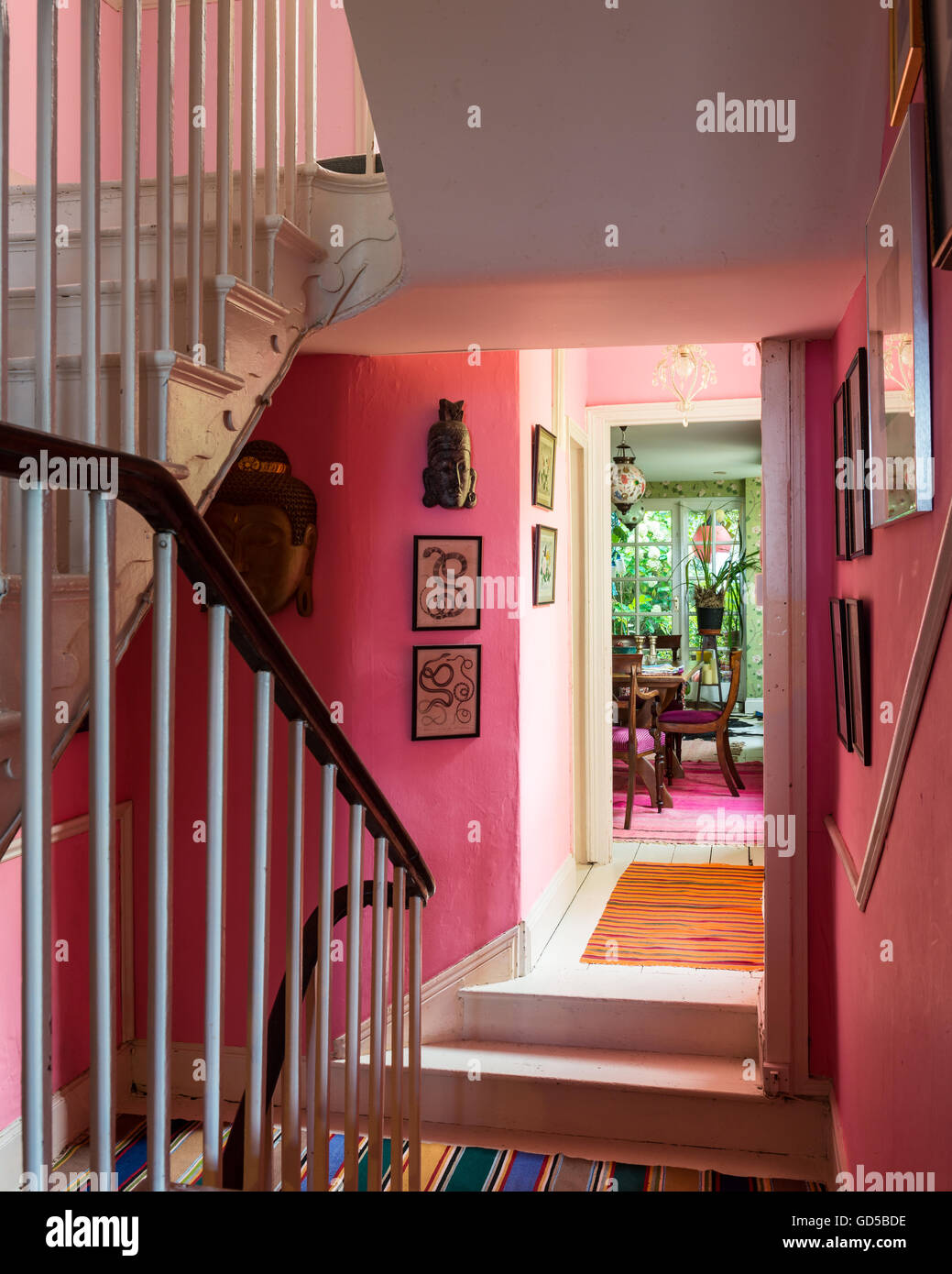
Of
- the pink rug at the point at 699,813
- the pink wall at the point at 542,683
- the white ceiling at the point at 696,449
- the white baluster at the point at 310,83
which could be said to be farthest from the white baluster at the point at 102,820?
the white ceiling at the point at 696,449

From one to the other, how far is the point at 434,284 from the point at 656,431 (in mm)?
6319

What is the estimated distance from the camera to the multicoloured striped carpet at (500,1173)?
3.10 m

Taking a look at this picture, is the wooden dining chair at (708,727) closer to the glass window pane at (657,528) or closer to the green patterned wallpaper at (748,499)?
the green patterned wallpaper at (748,499)

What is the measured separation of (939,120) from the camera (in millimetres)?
1250

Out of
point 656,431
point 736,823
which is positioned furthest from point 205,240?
point 656,431

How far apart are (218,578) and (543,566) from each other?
10.3ft

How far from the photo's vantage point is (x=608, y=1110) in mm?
3367

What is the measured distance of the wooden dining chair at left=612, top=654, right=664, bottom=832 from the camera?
247 inches

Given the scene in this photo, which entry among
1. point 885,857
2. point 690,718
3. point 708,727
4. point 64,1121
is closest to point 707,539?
point 690,718

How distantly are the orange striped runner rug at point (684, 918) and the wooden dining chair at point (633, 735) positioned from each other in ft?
2.85

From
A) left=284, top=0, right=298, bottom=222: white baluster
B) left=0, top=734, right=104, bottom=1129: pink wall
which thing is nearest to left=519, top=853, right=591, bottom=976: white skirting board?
left=0, top=734, right=104, bottom=1129: pink wall

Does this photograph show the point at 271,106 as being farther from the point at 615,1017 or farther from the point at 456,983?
the point at 615,1017

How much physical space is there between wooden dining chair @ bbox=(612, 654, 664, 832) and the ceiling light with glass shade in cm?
180
